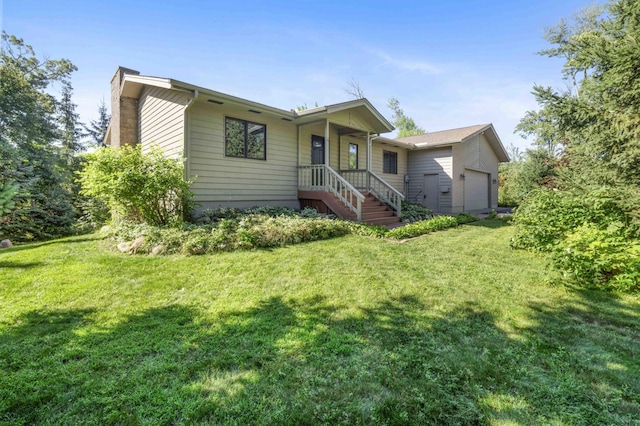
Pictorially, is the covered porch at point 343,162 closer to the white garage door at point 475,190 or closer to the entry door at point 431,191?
the entry door at point 431,191

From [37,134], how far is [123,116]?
14.1 m

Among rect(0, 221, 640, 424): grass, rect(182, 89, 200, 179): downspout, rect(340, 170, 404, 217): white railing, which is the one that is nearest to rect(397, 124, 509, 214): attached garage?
rect(340, 170, 404, 217): white railing

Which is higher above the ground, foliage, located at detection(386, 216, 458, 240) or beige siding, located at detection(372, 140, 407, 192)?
beige siding, located at detection(372, 140, 407, 192)

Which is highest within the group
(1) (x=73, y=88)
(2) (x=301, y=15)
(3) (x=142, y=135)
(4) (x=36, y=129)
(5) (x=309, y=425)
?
(1) (x=73, y=88)

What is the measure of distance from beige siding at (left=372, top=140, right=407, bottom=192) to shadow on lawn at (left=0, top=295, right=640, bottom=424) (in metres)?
11.7

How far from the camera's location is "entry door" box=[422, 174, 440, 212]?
15.4 m

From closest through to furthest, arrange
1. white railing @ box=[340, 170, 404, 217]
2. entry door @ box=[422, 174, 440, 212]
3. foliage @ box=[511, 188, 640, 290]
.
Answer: foliage @ box=[511, 188, 640, 290] < white railing @ box=[340, 170, 404, 217] < entry door @ box=[422, 174, 440, 212]

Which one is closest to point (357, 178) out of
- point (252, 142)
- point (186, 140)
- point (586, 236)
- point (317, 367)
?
point (252, 142)

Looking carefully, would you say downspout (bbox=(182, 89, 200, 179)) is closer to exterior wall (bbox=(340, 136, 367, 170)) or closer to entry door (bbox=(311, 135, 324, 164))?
entry door (bbox=(311, 135, 324, 164))

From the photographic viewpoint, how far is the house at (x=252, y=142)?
825 cm

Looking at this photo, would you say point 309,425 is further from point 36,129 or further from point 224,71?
point 36,129

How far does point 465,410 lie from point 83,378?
9.33 ft

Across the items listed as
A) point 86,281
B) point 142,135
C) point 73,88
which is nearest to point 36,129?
point 73,88

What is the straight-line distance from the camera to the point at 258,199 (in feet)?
31.3
